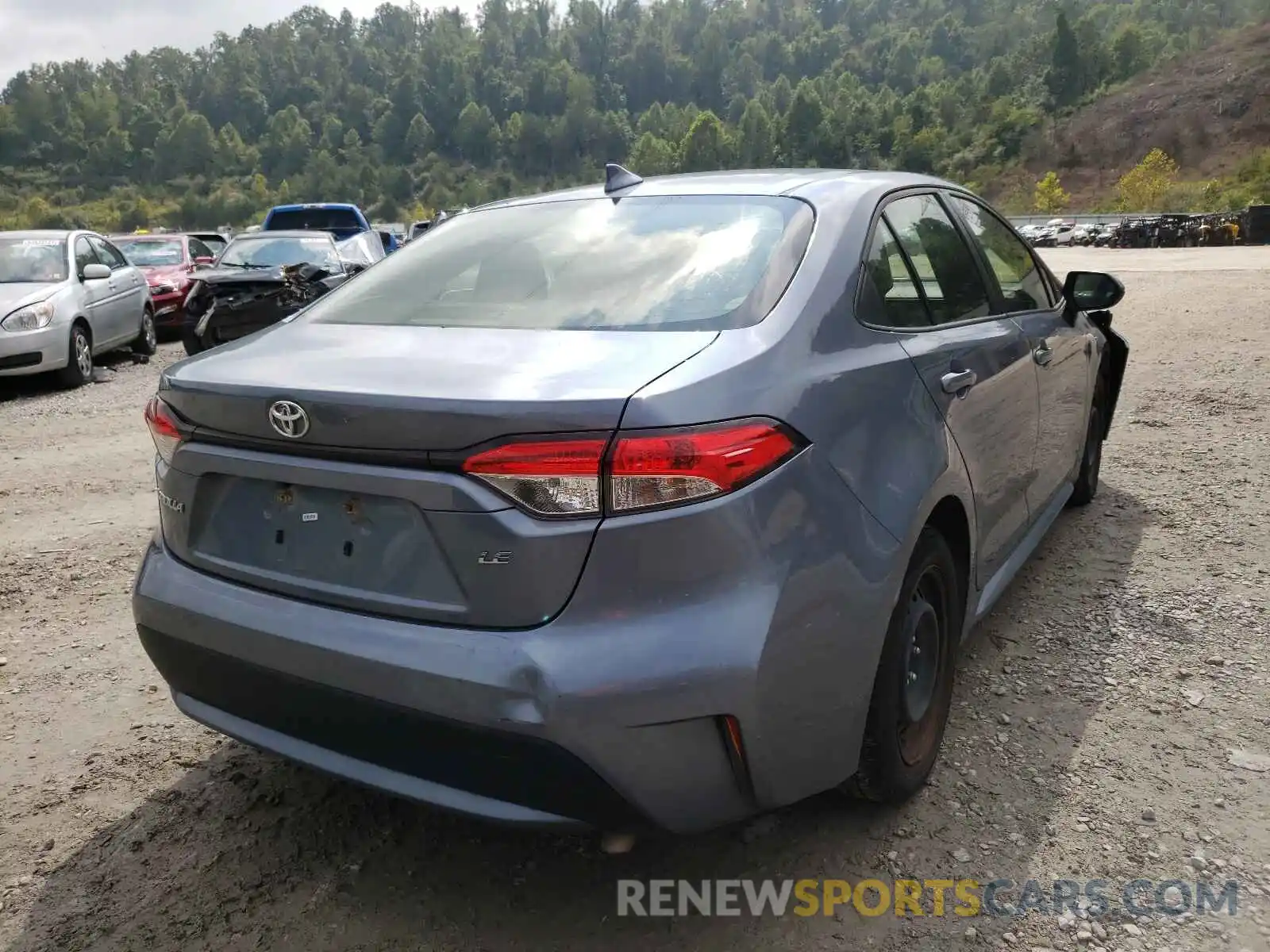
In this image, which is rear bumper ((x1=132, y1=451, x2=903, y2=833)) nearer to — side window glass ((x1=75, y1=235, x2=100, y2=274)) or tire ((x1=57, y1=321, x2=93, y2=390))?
tire ((x1=57, y1=321, x2=93, y2=390))

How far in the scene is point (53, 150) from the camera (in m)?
147

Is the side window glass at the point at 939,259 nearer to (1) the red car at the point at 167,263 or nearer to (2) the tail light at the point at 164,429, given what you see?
(2) the tail light at the point at 164,429

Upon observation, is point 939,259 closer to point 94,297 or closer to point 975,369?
point 975,369

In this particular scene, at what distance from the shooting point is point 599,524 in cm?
179

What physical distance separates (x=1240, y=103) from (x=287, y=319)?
4889 inches

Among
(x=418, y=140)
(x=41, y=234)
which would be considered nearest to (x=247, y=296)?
(x=41, y=234)

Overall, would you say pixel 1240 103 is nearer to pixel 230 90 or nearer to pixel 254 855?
pixel 254 855

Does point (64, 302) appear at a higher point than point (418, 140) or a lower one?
lower

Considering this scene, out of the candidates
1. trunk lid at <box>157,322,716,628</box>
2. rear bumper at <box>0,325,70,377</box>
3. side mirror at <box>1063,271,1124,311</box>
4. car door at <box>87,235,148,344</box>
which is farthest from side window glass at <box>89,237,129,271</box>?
side mirror at <box>1063,271,1124,311</box>

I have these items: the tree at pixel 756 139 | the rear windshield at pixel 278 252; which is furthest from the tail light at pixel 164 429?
the tree at pixel 756 139

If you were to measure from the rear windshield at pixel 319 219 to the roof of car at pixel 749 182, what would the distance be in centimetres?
1327

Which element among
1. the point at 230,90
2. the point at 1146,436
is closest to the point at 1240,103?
the point at 1146,436

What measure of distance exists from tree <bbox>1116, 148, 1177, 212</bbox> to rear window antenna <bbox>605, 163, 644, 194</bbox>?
9098 cm

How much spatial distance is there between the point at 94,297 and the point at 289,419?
930cm
